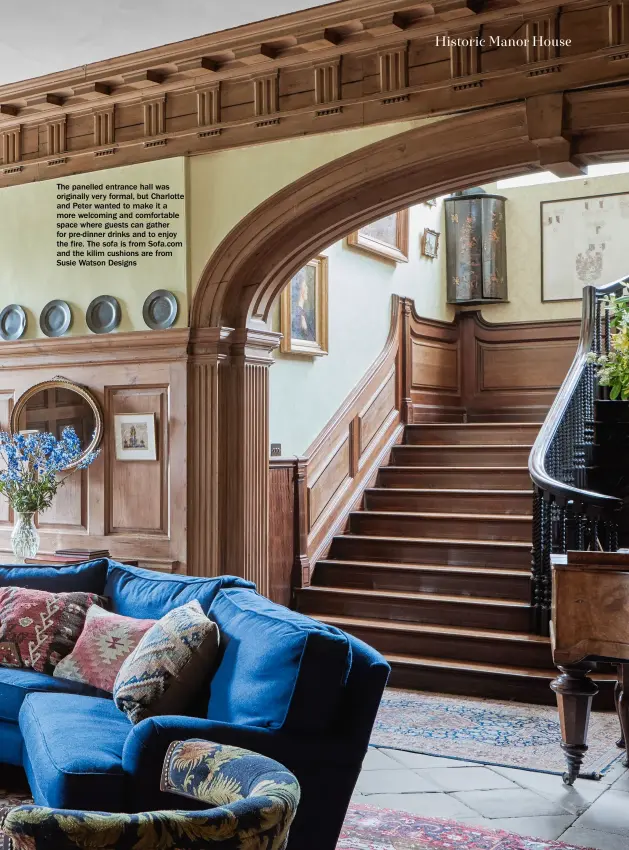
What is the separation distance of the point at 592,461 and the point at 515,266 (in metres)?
3.50

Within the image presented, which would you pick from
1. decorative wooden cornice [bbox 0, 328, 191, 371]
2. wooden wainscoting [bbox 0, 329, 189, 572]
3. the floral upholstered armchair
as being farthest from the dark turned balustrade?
the floral upholstered armchair

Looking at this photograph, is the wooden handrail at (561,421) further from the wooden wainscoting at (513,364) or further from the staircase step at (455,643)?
the wooden wainscoting at (513,364)

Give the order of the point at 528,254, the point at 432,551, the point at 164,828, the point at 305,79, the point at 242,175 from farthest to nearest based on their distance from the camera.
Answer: the point at 528,254 → the point at 432,551 → the point at 242,175 → the point at 305,79 → the point at 164,828

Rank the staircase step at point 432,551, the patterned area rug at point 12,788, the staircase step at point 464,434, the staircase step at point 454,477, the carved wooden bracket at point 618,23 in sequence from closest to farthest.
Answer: the patterned area rug at point 12,788
the carved wooden bracket at point 618,23
the staircase step at point 432,551
the staircase step at point 454,477
the staircase step at point 464,434

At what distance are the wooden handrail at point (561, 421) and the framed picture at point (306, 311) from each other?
183 centimetres

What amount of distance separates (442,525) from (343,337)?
1.70 m

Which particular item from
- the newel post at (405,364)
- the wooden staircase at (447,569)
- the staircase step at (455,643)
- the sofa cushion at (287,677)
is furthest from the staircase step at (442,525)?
the sofa cushion at (287,677)

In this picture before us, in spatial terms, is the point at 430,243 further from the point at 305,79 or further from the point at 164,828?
the point at 164,828

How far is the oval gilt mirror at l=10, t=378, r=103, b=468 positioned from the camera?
19.6 feet

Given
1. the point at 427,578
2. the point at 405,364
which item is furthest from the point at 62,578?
the point at 405,364

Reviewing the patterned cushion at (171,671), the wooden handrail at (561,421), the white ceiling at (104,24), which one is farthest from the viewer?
the wooden handrail at (561,421)

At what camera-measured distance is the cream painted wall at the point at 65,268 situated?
575 cm

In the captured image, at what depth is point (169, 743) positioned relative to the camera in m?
2.84

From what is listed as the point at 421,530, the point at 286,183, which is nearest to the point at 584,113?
the point at 286,183
